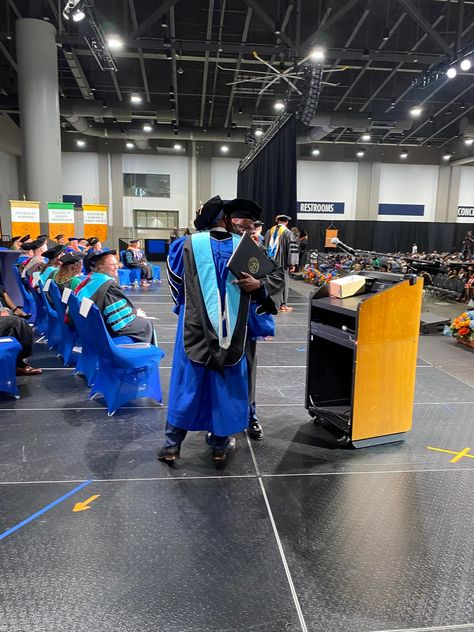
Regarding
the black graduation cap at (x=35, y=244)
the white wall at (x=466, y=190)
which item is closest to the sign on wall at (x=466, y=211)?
the white wall at (x=466, y=190)

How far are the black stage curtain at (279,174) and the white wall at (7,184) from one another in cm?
956

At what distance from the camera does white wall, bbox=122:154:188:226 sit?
1978 centimetres

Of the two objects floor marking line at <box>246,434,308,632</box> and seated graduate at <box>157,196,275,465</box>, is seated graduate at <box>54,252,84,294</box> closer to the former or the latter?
seated graduate at <box>157,196,275,465</box>

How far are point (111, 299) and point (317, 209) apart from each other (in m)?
18.8

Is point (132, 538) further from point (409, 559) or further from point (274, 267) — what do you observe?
point (274, 267)

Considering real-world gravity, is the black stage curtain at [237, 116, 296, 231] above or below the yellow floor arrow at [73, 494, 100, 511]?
above

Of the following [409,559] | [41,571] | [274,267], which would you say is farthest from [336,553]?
[274,267]

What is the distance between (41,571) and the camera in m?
1.68

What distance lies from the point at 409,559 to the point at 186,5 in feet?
35.8

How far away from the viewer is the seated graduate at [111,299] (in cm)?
326

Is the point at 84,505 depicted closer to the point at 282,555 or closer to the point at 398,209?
the point at 282,555

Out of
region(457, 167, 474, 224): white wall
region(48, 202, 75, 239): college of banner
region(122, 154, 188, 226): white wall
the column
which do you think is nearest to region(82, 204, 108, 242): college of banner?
the column

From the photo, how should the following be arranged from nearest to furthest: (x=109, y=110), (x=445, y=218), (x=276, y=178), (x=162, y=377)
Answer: (x=162, y=377)
(x=276, y=178)
(x=109, y=110)
(x=445, y=218)

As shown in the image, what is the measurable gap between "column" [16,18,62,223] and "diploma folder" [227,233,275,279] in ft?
32.8
